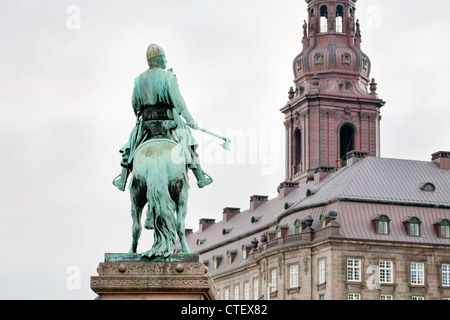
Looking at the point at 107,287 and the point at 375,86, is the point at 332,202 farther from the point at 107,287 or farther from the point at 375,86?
the point at 107,287

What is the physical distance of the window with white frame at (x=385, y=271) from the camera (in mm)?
126562

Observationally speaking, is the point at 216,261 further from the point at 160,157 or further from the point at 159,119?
the point at 160,157

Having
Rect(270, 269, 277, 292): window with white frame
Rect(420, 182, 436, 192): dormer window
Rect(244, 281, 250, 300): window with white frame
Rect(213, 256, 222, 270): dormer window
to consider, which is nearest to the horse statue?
Rect(270, 269, 277, 292): window with white frame

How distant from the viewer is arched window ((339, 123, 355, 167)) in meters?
169

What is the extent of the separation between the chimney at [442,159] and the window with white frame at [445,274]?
13.4m

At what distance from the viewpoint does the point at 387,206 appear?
128250 millimetres

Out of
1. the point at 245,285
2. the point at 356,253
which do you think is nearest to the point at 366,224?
the point at 356,253

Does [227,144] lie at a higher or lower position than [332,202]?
lower

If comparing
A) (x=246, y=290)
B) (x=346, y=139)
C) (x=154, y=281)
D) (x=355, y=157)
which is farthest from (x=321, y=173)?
(x=154, y=281)

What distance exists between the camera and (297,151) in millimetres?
170875

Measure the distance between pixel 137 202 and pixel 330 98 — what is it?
470ft

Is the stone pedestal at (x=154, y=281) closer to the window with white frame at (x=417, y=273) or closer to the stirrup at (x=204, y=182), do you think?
the stirrup at (x=204, y=182)
